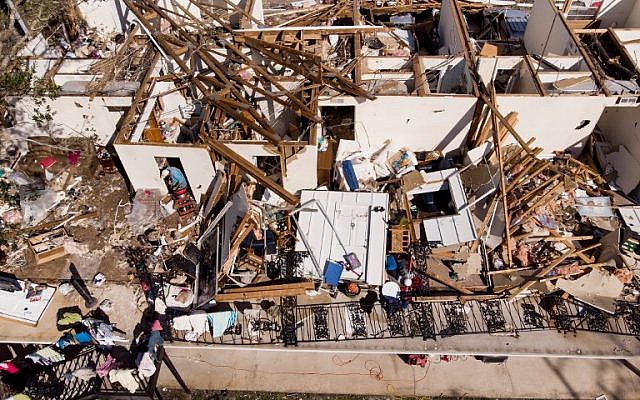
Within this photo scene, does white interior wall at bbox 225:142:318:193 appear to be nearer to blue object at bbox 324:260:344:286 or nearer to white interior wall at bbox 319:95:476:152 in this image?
white interior wall at bbox 319:95:476:152

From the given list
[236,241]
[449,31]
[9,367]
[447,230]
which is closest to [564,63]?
[449,31]

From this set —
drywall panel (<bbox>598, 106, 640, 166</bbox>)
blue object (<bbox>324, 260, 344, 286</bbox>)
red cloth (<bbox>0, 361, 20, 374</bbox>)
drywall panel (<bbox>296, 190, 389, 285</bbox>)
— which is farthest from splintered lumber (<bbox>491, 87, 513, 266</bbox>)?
red cloth (<bbox>0, 361, 20, 374</bbox>)

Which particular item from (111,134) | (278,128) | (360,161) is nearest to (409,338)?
(360,161)

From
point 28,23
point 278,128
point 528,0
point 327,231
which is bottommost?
point 327,231

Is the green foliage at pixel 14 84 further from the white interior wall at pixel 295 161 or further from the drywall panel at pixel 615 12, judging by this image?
the drywall panel at pixel 615 12

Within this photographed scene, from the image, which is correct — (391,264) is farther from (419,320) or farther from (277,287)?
(277,287)

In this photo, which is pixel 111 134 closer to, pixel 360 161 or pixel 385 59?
pixel 360 161
